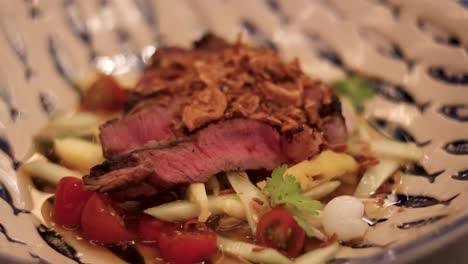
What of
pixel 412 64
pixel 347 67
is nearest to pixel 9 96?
pixel 347 67

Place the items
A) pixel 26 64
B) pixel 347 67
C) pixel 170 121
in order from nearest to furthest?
1. pixel 170 121
2. pixel 26 64
3. pixel 347 67

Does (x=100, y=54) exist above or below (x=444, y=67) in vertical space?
above

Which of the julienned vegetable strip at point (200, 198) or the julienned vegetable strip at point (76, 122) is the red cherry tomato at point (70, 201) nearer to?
the julienned vegetable strip at point (200, 198)

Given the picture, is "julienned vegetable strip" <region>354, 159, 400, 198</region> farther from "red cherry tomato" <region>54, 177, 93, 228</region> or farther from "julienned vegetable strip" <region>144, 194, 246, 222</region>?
"red cherry tomato" <region>54, 177, 93, 228</region>

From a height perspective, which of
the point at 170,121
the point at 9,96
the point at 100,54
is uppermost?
the point at 100,54

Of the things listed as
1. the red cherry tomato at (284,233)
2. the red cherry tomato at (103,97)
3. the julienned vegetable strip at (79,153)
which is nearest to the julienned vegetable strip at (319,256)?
the red cherry tomato at (284,233)

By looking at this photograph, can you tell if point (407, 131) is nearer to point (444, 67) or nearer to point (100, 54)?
point (444, 67)
